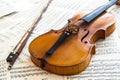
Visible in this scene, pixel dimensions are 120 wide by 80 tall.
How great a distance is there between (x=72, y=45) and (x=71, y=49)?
0.06 ft

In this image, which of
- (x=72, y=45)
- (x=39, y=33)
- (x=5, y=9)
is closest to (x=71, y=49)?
(x=72, y=45)

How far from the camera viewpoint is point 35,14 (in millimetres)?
1004

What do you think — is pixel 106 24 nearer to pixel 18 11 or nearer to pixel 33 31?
pixel 33 31

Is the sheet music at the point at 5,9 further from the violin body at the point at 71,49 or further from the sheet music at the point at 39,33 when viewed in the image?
the violin body at the point at 71,49

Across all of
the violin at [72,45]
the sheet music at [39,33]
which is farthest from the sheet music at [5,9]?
the violin at [72,45]

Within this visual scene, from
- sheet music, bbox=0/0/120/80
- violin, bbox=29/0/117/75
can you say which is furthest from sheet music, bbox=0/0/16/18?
violin, bbox=29/0/117/75

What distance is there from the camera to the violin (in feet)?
2.25

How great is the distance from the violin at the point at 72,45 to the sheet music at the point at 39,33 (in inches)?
0.8

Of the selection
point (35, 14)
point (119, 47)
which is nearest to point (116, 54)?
point (119, 47)

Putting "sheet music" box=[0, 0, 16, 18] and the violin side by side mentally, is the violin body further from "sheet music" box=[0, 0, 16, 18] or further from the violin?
"sheet music" box=[0, 0, 16, 18]

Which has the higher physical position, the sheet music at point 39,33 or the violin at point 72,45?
the violin at point 72,45

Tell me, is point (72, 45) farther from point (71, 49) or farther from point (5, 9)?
point (5, 9)

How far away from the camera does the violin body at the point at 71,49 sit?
2.24 feet

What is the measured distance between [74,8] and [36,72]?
41 cm
